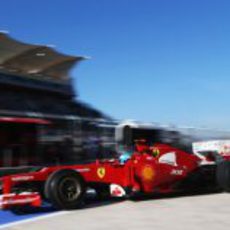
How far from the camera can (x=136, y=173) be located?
32.5 ft

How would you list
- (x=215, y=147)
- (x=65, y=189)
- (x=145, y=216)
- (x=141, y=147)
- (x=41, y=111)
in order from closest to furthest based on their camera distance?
(x=145, y=216) < (x=65, y=189) < (x=141, y=147) < (x=215, y=147) < (x=41, y=111)

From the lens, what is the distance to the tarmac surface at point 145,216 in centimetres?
746

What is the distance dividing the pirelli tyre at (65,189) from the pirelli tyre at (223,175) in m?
3.06

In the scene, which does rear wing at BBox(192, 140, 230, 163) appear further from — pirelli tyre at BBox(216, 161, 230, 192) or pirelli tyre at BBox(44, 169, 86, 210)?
pirelli tyre at BBox(44, 169, 86, 210)

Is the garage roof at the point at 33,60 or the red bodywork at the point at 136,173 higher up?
the garage roof at the point at 33,60

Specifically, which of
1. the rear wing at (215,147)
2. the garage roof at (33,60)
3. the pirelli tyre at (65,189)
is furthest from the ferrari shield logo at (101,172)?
the garage roof at (33,60)

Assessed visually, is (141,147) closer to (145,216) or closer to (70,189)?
(70,189)

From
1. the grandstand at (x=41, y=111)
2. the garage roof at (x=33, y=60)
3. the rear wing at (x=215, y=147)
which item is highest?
the garage roof at (x=33, y=60)

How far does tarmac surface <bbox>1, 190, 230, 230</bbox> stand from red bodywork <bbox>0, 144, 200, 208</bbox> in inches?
12.9

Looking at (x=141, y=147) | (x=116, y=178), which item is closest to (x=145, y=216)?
(x=116, y=178)

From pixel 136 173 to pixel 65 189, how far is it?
152 centimetres

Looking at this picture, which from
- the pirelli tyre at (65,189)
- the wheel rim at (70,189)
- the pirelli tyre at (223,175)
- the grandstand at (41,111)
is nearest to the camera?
the pirelli tyre at (65,189)

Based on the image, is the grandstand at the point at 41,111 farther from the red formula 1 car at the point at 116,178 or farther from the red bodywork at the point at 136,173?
the red bodywork at the point at 136,173

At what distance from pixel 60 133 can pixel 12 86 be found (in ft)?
42.3
